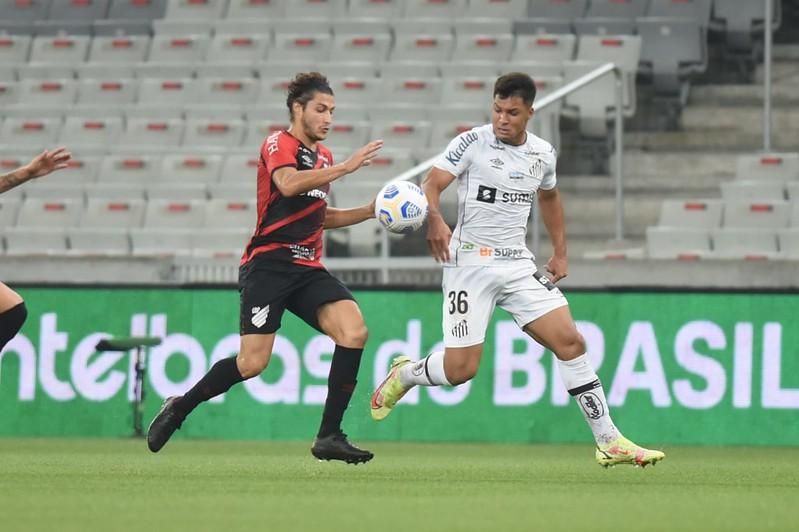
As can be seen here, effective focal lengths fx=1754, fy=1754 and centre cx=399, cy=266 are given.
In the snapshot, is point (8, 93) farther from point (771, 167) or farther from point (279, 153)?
point (279, 153)

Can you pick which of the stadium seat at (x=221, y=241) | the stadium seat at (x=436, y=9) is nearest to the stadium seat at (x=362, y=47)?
the stadium seat at (x=436, y=9)

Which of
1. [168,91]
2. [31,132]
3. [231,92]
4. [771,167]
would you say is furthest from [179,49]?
[771,167]

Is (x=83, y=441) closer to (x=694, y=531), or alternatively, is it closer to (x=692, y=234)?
(x=692, y=234)

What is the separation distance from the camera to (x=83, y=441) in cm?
1432

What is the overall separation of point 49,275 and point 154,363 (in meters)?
2.54

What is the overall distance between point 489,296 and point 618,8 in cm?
1191

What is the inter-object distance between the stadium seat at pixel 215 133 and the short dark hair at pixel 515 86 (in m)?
10.5

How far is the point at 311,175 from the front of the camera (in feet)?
31.5

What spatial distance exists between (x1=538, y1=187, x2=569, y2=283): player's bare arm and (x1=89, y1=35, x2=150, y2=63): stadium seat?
1240 centimetres

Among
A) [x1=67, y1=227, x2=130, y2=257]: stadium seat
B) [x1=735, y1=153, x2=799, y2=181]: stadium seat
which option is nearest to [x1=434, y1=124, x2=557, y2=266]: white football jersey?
[x1=735, y1=153, x2=799, y2=181]: stadium seat

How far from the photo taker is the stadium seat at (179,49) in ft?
72.3

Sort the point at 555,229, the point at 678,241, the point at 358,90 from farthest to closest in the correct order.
A: the point at 358,90
the point at 678,241
the point at 555,229

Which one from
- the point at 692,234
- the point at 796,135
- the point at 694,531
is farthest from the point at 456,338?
the point at 796,135

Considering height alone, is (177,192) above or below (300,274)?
above
